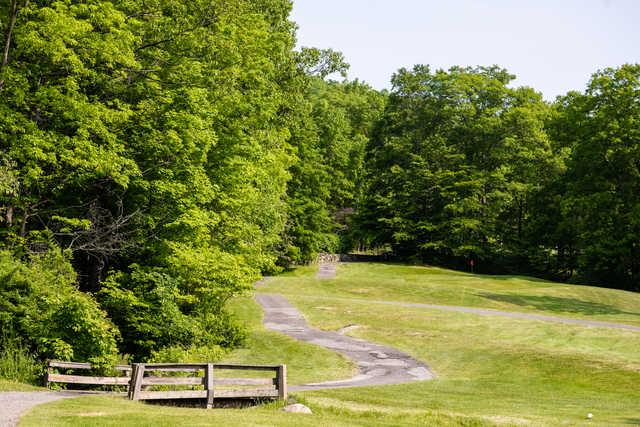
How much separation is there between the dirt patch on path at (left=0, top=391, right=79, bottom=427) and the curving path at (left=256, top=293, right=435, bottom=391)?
7102 mm

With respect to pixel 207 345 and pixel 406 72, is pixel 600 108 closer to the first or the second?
pixel 406 72

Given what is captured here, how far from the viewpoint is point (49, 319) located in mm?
20797

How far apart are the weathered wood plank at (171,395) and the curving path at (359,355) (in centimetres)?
457

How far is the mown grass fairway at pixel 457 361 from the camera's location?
14.4 meters

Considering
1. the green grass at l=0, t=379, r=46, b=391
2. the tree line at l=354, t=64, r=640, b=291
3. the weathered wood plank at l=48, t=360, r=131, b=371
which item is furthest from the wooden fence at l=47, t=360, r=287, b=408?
the tree line at l=354, t=64, r=640, b=291

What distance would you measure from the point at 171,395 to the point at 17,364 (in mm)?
6137

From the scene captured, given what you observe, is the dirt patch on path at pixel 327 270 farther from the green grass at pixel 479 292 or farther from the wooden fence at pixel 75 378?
the wooden fence at pixel 75 378

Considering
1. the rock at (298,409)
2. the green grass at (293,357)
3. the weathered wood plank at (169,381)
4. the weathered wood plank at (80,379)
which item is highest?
the weathered wood plank at (169,381)

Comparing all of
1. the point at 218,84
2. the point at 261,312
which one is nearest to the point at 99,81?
the point at 218,84

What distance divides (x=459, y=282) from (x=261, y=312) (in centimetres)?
2433

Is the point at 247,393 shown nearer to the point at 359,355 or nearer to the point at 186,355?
the point at 186,355

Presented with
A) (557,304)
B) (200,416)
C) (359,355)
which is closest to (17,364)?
(200,416)

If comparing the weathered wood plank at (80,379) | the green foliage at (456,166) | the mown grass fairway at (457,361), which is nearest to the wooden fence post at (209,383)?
the mown grass fairway at (457,361)

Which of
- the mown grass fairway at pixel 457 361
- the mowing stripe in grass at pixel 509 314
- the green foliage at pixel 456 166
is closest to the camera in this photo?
the mown grass fairway at pixel 457 361
